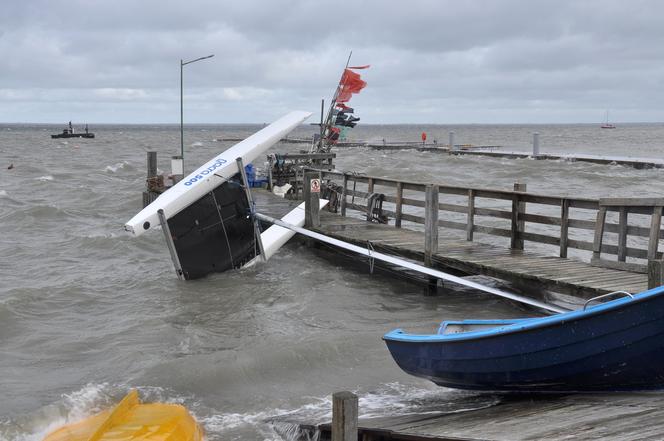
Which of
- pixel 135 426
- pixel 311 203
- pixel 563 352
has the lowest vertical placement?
pixel 135 426

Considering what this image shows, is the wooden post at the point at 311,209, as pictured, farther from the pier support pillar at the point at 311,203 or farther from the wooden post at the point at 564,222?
the wooden post at the point at 564,222

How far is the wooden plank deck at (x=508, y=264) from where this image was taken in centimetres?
925

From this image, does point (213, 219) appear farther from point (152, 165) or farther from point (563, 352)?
point (152, 165)

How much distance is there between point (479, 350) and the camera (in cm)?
656

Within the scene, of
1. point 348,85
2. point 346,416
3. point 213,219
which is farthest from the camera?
point 348,85

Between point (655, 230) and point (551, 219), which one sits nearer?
point (655, 230)

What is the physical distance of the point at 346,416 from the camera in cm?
497

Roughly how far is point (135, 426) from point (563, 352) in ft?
12.6

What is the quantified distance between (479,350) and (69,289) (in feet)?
30.2

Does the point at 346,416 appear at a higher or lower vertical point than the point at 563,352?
lower

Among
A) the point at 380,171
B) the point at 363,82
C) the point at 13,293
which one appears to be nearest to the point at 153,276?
the point at 13,293

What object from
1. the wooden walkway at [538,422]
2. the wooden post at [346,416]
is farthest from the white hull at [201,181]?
the wooden post at [346,416]

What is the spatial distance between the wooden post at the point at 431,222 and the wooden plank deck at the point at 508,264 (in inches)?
5.1

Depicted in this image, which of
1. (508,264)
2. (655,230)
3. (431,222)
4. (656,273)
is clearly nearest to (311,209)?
(431,222)
